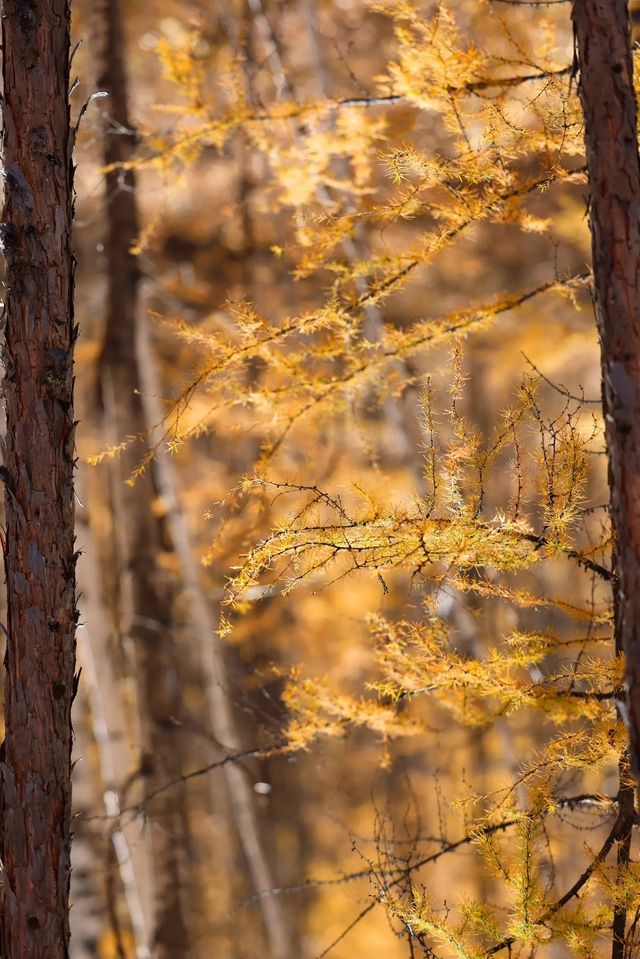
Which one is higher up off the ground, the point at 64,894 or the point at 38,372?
the point at 38,372

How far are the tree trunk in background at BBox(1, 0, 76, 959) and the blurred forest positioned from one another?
44 cm

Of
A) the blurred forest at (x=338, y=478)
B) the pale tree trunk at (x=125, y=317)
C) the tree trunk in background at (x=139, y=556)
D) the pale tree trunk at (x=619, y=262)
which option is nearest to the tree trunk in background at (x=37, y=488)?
the blurred forest at (x=338, y=478)

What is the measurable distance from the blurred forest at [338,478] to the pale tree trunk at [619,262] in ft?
0.66

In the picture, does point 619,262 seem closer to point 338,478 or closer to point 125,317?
point 125,317

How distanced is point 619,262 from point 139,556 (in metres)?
5.54

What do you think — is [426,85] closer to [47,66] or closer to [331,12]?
[47,66]

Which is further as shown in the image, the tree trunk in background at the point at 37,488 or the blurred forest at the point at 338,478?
the tree trunk in background at the point at 37,488

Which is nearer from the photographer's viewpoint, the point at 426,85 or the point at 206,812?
the point at 426,85

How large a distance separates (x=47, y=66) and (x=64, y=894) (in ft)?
11.3

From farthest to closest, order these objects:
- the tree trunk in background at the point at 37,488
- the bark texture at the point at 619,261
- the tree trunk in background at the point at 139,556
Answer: the tree trunk in background at the point at 139,556 → the tree trunk in background at the point at 37,488 → the bark texture at the point at 619,261

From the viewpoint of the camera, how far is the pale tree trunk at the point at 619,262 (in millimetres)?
3002

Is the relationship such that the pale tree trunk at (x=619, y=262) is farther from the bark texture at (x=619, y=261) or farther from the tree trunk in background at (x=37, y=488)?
the tree trunk in background at (x=37, y=488)

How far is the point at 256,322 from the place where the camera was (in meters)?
3.76

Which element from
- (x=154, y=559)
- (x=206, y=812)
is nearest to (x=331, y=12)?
(x=154, y=559)
